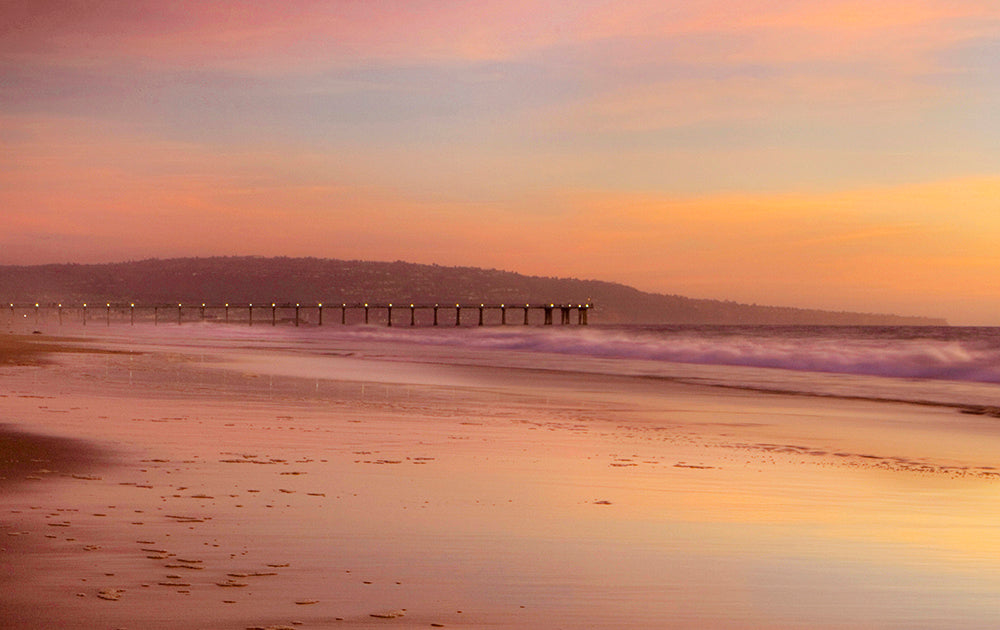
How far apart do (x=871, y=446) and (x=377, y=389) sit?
484 inches

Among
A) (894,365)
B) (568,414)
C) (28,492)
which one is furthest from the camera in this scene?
(894,365)

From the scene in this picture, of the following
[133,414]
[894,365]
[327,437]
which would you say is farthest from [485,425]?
[894,365]

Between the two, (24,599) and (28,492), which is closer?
(24,599)

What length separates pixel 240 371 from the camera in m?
31.6

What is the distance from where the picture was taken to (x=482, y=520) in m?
8.38

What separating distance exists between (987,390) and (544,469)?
902 inches

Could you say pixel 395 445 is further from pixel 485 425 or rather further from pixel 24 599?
pixel 24 599

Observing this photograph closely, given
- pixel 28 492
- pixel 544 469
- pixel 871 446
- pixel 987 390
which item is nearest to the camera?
pixel 28 492

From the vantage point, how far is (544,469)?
11547 mm

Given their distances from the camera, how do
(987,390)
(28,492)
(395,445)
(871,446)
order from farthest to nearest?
(987,390) → (871,446) → (395,445) → (28,492)

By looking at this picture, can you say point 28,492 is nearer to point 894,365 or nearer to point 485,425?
point 485,425

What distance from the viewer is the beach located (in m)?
5.84

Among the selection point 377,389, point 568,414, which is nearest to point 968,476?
point 568,414

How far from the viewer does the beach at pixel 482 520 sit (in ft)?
19.1
